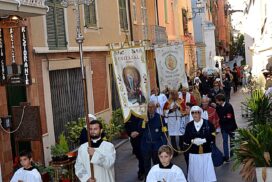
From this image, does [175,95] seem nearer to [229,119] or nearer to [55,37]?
[229,119]

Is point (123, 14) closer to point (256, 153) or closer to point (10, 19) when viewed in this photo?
point (10, 19)

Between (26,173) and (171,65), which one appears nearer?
(26,173)

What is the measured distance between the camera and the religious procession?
8148mm

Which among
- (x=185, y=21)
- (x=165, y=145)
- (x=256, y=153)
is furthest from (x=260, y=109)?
(x=185, y=21)

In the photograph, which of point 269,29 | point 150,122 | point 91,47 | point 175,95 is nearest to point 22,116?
point 150,122

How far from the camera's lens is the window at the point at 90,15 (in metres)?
16.5

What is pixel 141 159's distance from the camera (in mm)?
11859

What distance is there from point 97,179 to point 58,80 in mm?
6628

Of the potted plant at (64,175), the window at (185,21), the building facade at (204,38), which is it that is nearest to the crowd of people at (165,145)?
the potted plant at (64,175)

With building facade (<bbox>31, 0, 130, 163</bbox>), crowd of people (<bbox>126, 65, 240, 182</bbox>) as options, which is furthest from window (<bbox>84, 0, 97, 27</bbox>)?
crowd of people (<bbox>126, 65, 240, 182</bbox>)

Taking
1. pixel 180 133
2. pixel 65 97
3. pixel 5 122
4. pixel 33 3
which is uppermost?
pixel 33 3

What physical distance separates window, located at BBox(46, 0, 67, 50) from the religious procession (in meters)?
0.03

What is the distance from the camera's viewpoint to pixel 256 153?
8.25 meters

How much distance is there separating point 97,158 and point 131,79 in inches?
135
